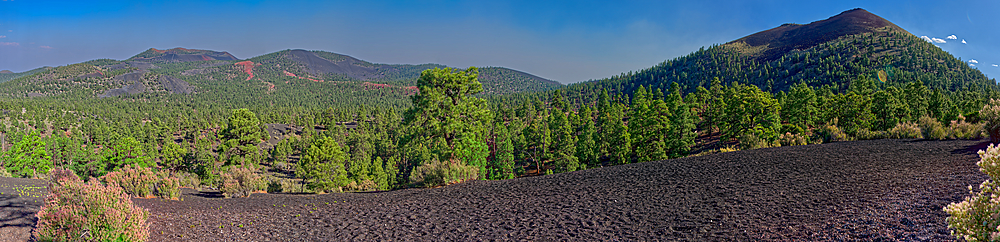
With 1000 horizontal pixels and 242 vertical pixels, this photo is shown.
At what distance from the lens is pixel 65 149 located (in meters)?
46.2

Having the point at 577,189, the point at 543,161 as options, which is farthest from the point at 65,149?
the point at 577,189

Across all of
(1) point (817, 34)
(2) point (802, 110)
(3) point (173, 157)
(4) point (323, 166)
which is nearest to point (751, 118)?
(2) point (802, 110)

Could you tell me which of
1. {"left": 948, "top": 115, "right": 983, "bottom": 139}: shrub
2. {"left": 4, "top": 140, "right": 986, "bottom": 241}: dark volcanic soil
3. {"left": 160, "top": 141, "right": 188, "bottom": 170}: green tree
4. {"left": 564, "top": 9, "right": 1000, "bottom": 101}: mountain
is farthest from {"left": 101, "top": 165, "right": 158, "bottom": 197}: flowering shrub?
{"left": 564, "top": 9, "right": 1000, "bottom": 101}: mountain

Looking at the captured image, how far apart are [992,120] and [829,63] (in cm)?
12366

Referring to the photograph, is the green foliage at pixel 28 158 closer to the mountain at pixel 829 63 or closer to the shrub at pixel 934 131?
the shrub at pixel 934 131

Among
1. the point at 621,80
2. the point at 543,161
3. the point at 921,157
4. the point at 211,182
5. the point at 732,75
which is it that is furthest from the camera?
the point at 621,80

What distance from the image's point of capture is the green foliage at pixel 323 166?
31.3 metres


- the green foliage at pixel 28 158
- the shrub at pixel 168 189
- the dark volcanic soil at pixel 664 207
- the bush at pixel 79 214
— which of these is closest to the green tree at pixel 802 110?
the dark volcanic soil at pixel 664 207

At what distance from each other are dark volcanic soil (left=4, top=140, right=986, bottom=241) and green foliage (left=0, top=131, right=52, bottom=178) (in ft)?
151

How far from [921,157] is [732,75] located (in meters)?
144

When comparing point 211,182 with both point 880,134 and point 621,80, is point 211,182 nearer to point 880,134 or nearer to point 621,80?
point 880,134

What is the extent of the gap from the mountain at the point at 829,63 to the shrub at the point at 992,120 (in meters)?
63.5

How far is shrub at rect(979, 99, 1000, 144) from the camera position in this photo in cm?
1370

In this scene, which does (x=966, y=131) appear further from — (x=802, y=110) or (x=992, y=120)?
(x=802, y=110)
